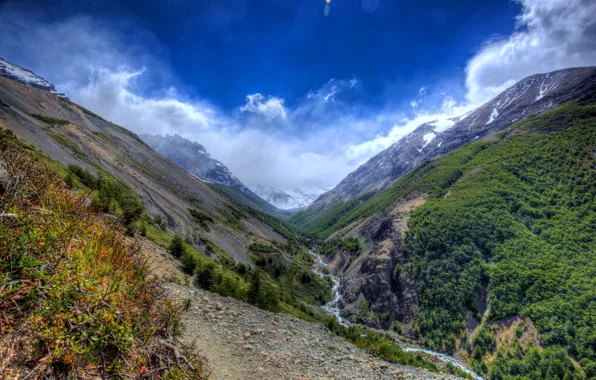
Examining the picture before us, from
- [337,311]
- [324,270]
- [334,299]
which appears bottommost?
[337,311]

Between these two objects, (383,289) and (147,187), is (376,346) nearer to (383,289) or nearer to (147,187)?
(383,289)

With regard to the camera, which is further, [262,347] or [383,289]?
[383,289]

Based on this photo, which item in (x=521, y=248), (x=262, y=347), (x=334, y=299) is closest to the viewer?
(x=262, y=347)

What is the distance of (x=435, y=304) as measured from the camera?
2443 inches

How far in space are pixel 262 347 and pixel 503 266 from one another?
78.5 meters

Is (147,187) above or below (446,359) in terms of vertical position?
above

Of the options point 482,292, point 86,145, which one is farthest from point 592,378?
point 86,145

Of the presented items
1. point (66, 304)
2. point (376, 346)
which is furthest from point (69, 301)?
point (376, 346)

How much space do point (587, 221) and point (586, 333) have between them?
135ft

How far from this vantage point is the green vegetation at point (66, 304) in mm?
2922

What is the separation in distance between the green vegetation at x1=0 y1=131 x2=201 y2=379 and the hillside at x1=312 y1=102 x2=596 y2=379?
67.6m

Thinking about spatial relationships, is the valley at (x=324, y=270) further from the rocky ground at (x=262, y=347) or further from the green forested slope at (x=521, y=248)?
the green forested slope at (x=521, y=248)

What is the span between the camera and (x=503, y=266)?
63.4m

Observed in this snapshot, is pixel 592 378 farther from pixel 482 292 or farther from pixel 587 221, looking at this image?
pixel 587 221
